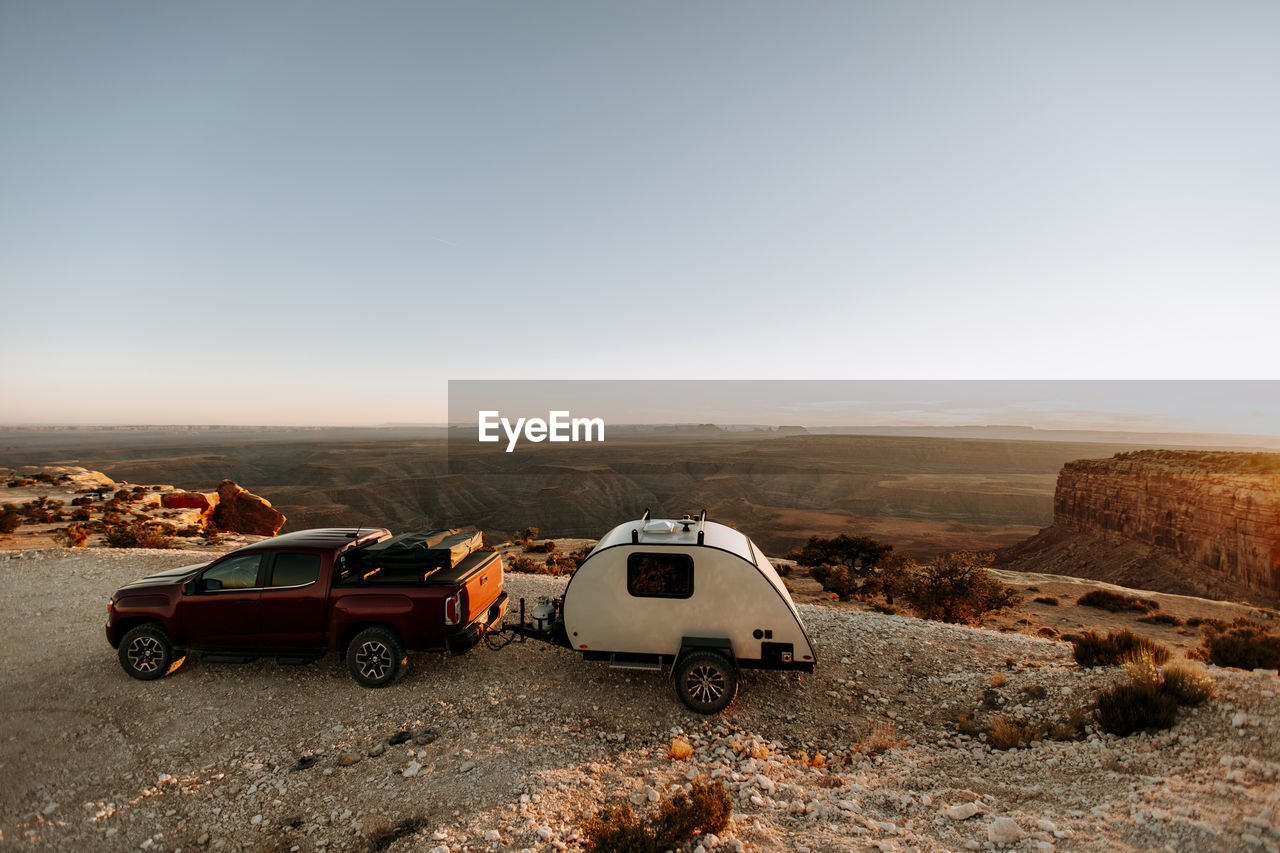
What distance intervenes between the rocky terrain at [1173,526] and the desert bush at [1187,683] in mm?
34548

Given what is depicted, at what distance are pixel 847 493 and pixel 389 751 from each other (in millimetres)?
98703

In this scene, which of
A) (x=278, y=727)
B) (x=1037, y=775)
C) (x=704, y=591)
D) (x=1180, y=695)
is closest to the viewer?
(x=1037, y=775)

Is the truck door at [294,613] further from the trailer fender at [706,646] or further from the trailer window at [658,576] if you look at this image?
the trailer fender at [706,646]

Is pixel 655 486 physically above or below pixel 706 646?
below

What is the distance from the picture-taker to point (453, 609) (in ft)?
A: 22.9

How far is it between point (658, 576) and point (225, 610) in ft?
20.1

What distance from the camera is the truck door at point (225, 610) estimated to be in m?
7.18

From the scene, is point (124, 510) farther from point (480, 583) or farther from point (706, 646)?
point (706, 646)

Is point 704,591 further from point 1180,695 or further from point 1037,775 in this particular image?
point 1180,695

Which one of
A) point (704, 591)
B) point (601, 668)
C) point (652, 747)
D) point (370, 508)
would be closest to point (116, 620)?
point (601, 668)

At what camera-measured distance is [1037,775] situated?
536 cm

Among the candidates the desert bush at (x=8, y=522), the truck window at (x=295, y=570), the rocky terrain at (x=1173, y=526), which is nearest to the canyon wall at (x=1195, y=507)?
the rocky terrain at (x=1173, y=526)

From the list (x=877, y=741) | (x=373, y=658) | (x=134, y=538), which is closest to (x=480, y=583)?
(x=373, y=658)

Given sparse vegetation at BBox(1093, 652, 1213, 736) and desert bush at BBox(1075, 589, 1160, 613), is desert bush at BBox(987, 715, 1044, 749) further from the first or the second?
desert bush at BBox(1075, 589, 1160, 613)
